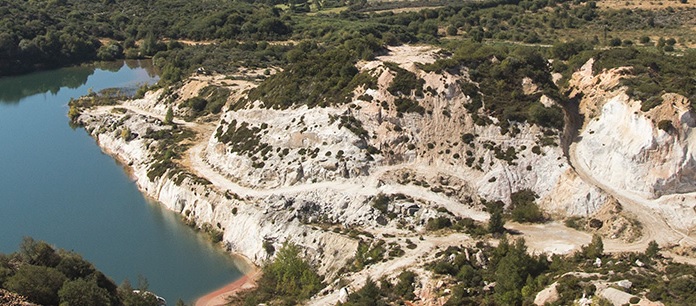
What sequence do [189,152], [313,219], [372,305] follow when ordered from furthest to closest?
[189,152] → [313,219] → [372,305]

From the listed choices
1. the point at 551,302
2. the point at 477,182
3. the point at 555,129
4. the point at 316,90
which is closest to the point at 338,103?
the point at 316,90

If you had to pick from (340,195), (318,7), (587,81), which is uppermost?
(318,7)

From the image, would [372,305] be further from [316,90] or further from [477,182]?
[316,90]

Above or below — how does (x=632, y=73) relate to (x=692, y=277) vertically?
above

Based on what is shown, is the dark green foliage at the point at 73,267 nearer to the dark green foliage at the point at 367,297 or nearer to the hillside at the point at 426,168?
the hillside at the point at 426,168

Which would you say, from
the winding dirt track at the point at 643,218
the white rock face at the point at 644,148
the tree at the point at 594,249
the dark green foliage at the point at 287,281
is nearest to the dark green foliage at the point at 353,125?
the dark green foliage at the point at 287,281

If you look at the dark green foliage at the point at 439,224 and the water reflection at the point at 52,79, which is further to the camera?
the water reflection at the point at 52,79
